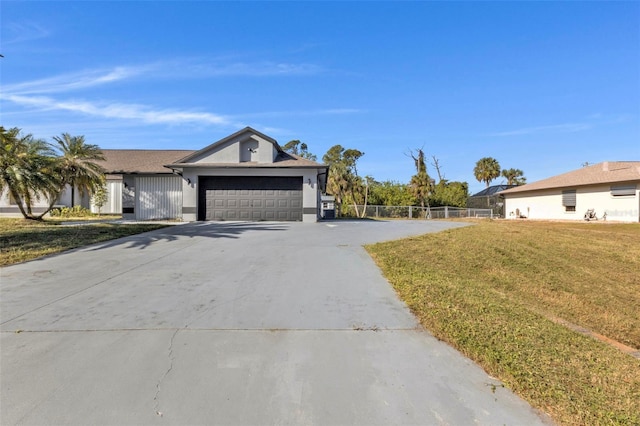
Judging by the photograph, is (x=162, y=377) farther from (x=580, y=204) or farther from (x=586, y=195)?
(x=580, y=204)

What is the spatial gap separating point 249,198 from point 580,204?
2308 centimetres

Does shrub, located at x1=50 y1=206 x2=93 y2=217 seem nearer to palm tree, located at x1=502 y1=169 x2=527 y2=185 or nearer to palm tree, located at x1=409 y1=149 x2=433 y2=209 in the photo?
palm tree, located at x1=409 y1=149 x2=433 y2=209

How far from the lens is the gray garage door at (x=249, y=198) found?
17.6 metres

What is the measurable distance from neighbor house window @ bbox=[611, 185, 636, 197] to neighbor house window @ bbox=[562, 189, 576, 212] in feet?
9.02

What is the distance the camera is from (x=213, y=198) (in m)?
17.8

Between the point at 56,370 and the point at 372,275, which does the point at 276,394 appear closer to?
the point at 56,370

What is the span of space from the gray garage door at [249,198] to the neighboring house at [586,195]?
2024cm

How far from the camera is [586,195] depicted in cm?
2334

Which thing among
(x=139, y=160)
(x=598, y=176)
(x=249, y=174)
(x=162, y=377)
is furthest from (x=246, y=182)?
(x=598, y=176)

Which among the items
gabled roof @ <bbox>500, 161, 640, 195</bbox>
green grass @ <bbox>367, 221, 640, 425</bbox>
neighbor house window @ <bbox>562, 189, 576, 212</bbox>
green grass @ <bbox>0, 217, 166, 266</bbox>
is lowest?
green grass @ <bbox>367, 221, 640, 425</bbox>

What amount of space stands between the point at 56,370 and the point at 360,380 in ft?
8.64

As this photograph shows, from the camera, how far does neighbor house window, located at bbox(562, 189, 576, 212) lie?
24.3 m

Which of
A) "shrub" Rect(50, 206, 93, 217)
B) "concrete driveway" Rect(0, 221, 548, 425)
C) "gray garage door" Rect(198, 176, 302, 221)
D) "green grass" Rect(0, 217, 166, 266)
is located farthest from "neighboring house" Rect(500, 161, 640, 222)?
"shrub" Rect(50, 206, 93, 217)

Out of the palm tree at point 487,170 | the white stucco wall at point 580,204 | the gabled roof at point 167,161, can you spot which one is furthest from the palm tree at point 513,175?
the gabled roof at point 167,161
